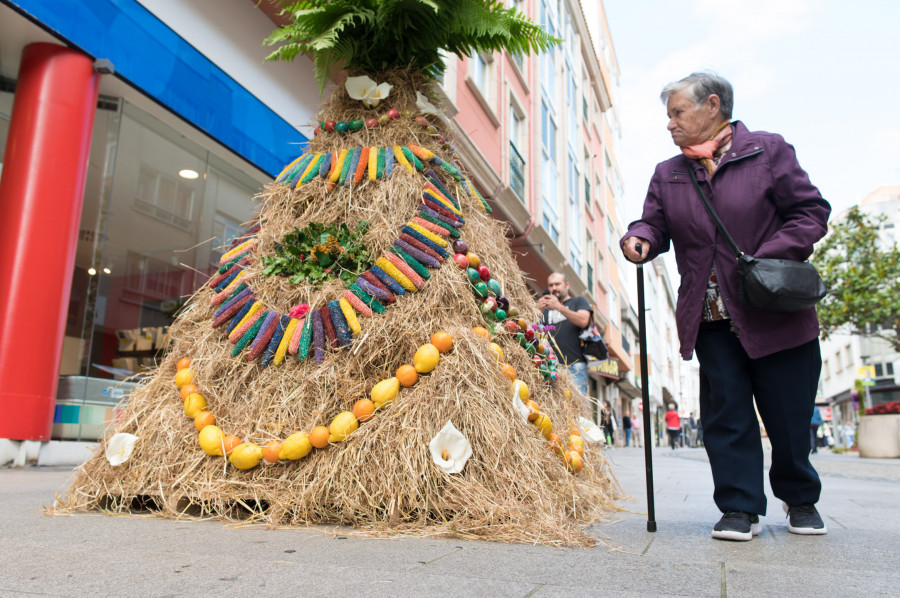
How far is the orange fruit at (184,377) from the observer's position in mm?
2645

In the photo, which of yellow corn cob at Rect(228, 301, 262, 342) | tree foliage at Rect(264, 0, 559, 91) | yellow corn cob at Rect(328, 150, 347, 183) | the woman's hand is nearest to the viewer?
the woman's hand

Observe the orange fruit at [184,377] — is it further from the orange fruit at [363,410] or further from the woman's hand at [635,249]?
the woman's hand at [635,249]

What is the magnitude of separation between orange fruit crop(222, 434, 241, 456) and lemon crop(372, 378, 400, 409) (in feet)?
1.83

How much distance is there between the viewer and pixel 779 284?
2.12 meters

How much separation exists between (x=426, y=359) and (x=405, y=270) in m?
0.46

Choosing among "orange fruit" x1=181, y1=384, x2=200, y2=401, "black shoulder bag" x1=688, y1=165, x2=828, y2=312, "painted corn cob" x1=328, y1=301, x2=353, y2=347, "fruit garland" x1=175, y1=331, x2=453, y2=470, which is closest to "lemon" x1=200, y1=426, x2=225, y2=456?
"fruit garland" x1=175, y1=331, x2=453, y2=470

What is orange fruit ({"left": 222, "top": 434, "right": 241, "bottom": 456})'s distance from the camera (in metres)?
2.37

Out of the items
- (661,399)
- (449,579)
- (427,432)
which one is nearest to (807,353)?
(427,432)

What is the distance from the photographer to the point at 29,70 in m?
5.16

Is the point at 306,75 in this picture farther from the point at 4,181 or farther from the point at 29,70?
the point at 4,181

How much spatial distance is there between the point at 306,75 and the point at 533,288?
6.10 metres

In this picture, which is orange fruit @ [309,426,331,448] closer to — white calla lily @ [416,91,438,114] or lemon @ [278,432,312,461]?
lemon @ [278,432,312,461]

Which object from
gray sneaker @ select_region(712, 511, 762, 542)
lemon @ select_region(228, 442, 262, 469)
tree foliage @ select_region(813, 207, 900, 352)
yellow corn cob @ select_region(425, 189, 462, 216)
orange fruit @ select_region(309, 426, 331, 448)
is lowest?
gray sneaker @ select_region(712, 511, 762, 542)

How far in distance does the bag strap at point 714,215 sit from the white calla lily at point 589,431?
1385mm
